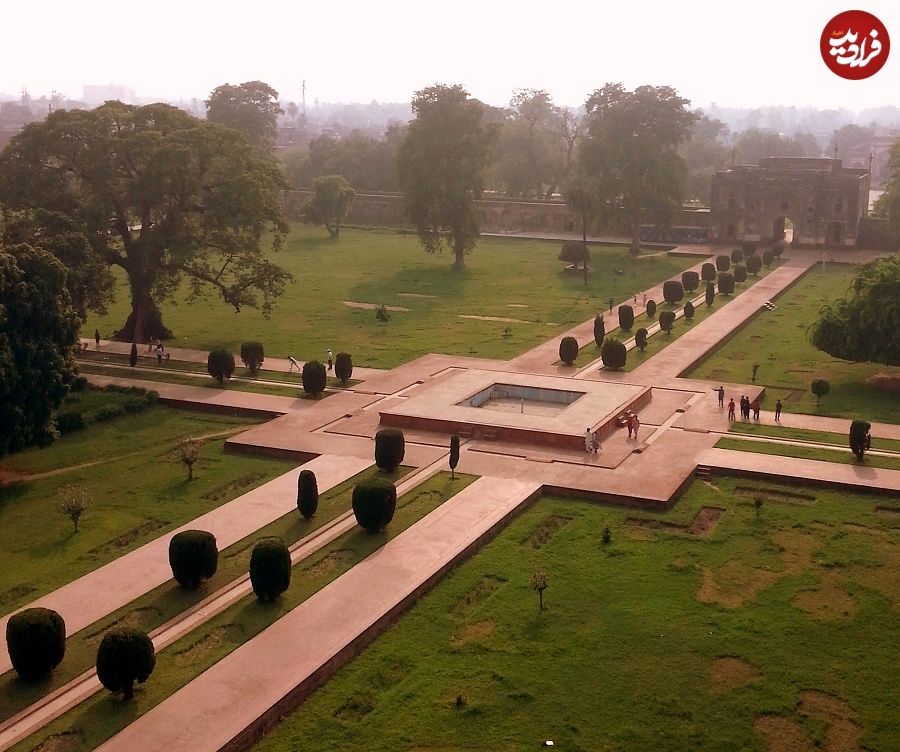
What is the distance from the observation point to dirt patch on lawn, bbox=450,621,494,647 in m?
15.7

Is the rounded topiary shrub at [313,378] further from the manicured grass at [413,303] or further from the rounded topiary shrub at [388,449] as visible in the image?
the rounded topiary shrub at [388,449]

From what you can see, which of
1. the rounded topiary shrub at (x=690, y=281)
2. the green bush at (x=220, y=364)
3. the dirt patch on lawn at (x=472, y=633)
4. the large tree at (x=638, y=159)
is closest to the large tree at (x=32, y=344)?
the green bush at (x=220, y=364)

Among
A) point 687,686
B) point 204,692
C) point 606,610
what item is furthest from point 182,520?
point 687,686

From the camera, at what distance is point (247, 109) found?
7762cm

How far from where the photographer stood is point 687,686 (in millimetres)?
14398

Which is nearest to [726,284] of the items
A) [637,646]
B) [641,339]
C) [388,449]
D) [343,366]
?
[641,339]

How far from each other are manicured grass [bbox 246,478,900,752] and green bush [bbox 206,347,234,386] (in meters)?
13.5

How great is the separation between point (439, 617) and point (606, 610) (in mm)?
2603

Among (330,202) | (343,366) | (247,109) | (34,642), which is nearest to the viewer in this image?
(34,642)

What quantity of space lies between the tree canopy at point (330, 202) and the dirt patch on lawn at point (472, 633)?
5562 centimetres

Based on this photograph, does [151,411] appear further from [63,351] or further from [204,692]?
[204,692]

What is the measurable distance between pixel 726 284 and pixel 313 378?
2313cm

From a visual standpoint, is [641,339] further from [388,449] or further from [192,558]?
[192,558]

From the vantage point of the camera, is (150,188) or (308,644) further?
(150,188)
